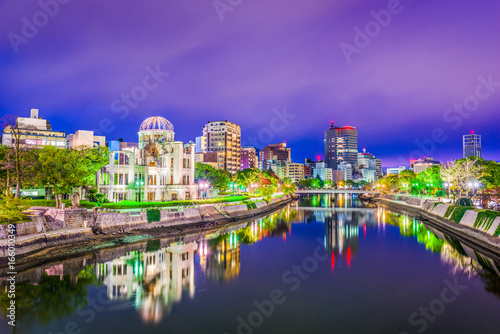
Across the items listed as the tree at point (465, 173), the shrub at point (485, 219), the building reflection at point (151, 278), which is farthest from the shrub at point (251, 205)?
the shrub at point (485, 219)

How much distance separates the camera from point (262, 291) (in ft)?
83.8

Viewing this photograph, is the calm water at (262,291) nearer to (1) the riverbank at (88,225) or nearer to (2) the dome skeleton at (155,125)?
(1) the riverbank at (88,225)

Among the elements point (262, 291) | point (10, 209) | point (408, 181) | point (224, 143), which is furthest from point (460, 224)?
point (224, 143)

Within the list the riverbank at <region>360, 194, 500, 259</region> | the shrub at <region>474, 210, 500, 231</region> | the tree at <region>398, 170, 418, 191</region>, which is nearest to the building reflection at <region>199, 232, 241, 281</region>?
the riverbank at <region>360, 194, 500, 259</region>

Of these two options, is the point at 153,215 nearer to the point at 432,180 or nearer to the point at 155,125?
the point at 155,125

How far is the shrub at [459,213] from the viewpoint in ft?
156

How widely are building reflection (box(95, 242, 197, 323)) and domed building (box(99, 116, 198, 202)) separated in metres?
25.4

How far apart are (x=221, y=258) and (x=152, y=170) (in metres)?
32.4

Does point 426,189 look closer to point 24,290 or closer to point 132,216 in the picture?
point 132,216

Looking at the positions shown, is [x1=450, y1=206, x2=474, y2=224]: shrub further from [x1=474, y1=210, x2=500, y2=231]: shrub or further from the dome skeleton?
the dome skeleton

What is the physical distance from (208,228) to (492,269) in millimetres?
37991

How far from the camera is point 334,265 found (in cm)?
3347

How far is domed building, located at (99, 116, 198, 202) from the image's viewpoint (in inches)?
2280

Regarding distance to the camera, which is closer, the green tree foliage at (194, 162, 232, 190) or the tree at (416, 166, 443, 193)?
the green tree foliage at (194, 162, 232, 190)
